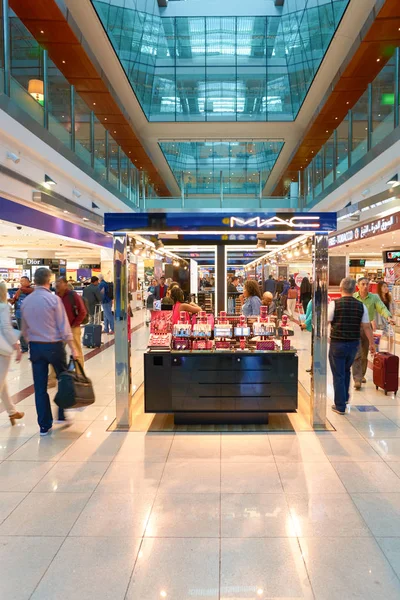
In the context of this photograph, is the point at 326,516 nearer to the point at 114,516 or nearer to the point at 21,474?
the point at 114,516

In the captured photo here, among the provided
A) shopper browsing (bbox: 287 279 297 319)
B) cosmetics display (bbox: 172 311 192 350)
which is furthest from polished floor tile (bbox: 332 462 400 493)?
shopper browsing (bbox: 287 279 297 319)

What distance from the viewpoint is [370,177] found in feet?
36.6

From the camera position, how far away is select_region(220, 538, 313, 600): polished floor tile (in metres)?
2.21

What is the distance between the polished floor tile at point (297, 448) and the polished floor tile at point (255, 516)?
2.38 ft

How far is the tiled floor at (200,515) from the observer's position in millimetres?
2293

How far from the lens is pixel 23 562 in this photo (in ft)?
8.09

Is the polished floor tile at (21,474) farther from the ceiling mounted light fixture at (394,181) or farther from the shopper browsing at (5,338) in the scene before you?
the ceiling mounted light fixture at (394,181)

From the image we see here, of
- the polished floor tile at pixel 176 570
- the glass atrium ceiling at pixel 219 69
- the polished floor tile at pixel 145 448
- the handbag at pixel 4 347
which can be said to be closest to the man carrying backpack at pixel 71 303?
the handbag at pixel 4 347

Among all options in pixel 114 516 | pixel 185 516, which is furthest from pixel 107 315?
pixel 185 516

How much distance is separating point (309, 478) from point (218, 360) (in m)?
1.59

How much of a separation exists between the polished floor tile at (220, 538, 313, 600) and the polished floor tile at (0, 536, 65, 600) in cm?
102

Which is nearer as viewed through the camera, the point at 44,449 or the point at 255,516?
the point at 255,516

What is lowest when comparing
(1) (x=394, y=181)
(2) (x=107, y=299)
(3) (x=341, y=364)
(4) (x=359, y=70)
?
(3) (x=341, y=364)

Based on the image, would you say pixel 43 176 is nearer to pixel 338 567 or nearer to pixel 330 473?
pixel 330 473
